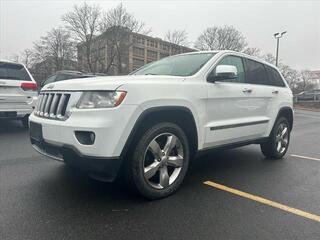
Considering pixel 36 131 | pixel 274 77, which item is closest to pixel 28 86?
pixel 36 131

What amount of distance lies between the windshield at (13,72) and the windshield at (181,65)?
12.5ft

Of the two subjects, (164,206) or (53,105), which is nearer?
(164,206)

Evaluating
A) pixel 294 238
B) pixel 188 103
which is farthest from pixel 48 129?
pixel 294 238

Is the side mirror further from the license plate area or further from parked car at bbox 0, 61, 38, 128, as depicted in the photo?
parked car at bbox 0, 61, 38, 128

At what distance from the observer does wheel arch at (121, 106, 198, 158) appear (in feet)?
9.77

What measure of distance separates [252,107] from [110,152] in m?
2.55

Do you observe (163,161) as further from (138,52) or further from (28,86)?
(138,52)

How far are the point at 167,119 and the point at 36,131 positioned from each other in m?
1.51

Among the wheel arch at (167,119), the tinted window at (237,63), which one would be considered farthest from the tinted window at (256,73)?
the wheel arch at (167,119)

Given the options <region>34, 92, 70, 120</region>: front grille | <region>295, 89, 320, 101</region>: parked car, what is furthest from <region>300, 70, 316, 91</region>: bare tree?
<region>34, 92, 70, 120</region>: front grille

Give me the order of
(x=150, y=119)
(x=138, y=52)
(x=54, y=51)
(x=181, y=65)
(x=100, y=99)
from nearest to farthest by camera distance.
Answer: (x=100, y=99) → (x=150, y=119) → (x=181, y=65) → (x=54, y=51) → (x=138, y=52)

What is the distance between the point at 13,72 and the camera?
6859mm

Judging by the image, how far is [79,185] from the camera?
365 centimetres

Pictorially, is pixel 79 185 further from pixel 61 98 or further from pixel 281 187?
pixel 281 187
